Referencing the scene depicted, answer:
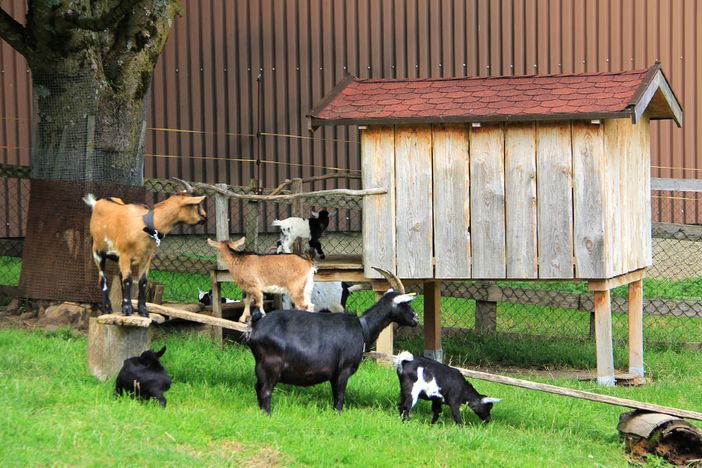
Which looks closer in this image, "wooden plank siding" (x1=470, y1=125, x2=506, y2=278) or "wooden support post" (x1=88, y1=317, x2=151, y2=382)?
"wooden support post" (x1=88, y1=317, x2=151, y2=382)

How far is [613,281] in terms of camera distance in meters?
11.7

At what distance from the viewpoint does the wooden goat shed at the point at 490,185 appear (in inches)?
441

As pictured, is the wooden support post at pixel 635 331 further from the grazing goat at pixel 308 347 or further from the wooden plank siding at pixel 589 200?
the grazing goat at pixel 308 347

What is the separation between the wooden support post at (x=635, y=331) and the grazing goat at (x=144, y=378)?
604cm

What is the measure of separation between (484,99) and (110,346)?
481 cm

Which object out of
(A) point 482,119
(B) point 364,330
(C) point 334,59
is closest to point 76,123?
(A) point 482,119

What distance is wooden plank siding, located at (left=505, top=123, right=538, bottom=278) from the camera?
1125 cm

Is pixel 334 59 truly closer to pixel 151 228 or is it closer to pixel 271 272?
pixel 271 272

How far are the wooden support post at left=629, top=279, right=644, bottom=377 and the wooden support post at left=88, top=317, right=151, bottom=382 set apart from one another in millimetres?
6027

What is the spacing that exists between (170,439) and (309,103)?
1189 centimetres

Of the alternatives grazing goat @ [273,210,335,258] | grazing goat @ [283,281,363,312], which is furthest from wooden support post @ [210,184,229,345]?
grazing goat @ [283,281,363,312]

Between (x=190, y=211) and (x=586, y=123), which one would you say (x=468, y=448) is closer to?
(x=190, y=211)

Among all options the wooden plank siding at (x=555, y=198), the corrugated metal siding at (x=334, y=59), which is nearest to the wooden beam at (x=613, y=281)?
the wooden plank siding at (x=555, y=198)

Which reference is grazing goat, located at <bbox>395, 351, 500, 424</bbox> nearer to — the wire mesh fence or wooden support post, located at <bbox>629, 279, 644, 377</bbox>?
wooden support post, located at <bbox>629, 279, 644, 377</bbox>
